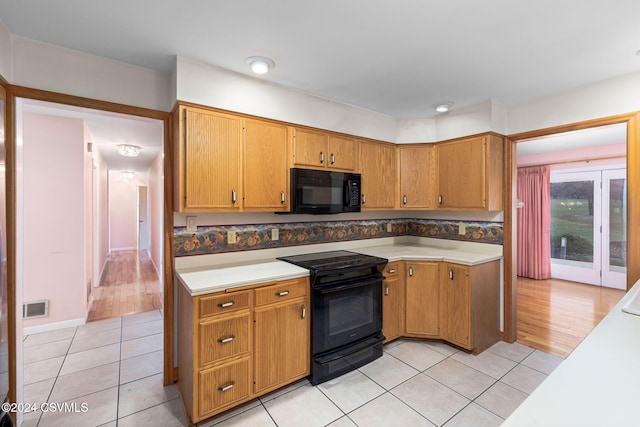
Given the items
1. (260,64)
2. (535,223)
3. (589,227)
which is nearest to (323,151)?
(260,64)

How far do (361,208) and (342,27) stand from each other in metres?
1.72

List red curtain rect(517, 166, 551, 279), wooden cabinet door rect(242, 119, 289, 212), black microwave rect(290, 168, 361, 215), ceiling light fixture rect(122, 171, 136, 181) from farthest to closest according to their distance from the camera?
ceiling light fixture rect(122, 171, 136, 181)
red curtain rect(517, 166, 551, 279)
black microwave rect(290, 168, 361, 215)
wooden cabinet door rect(242, 119, 289, 212)

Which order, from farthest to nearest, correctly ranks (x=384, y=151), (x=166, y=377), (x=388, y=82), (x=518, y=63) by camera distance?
1. (x=384, y=151)
2. (x=388, y=82)
3. (x=166, y=377)
4. (x=518, y=63)

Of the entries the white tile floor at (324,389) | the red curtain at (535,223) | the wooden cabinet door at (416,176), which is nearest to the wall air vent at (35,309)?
the white tile floor at (324,389)

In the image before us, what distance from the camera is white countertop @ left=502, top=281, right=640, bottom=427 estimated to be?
699 millimetres

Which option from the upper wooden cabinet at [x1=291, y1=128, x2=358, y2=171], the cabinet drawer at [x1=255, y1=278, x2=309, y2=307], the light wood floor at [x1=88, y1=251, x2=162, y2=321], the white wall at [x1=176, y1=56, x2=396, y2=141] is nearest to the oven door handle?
the cabinet drawer at [x1=255, y1=278, x2=309, y2=307]

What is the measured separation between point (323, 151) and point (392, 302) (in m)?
1.61

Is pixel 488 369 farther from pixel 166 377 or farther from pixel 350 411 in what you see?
pixel 166 377

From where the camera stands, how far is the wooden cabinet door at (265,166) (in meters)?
2.34

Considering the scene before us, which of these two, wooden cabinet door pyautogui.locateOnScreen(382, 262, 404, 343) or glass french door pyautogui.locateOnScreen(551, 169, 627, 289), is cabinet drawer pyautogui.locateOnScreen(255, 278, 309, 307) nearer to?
wooden cabinet door pyautogui.locateOnScreen(382, 262, 404, 343)

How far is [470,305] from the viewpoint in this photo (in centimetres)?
268

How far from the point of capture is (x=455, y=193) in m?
3.14

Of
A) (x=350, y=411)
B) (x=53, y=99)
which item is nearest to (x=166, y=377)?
(x=350, y=411)

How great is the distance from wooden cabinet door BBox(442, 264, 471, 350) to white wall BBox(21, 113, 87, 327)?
163 inches
